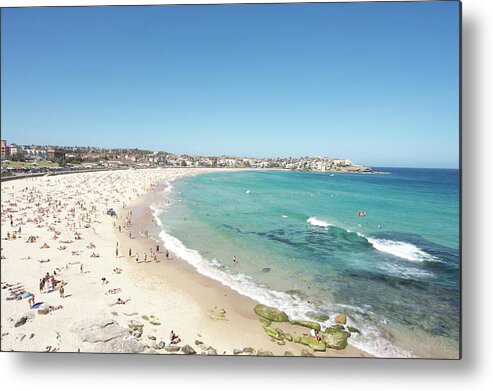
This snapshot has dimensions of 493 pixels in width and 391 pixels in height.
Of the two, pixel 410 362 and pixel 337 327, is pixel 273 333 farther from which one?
pixel 410 362

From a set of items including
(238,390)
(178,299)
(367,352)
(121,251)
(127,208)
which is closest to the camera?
(238,390)

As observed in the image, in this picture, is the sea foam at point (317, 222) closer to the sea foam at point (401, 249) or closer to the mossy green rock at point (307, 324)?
the sea foam at point (401, 249)

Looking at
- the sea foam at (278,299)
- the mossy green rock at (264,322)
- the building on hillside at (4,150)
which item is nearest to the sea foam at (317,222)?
the sea foam at (278,299)

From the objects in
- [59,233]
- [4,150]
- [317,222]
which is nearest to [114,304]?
[4,150]

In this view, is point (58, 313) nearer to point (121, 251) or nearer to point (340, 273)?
point (121, 251)

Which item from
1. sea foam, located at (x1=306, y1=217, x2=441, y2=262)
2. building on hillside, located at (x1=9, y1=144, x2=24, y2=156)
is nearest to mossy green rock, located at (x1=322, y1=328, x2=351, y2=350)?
sea foam, located at (x1=306, y1=217, x2=441, y2=262)

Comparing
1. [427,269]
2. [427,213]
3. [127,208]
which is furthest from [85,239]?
[427,213]
